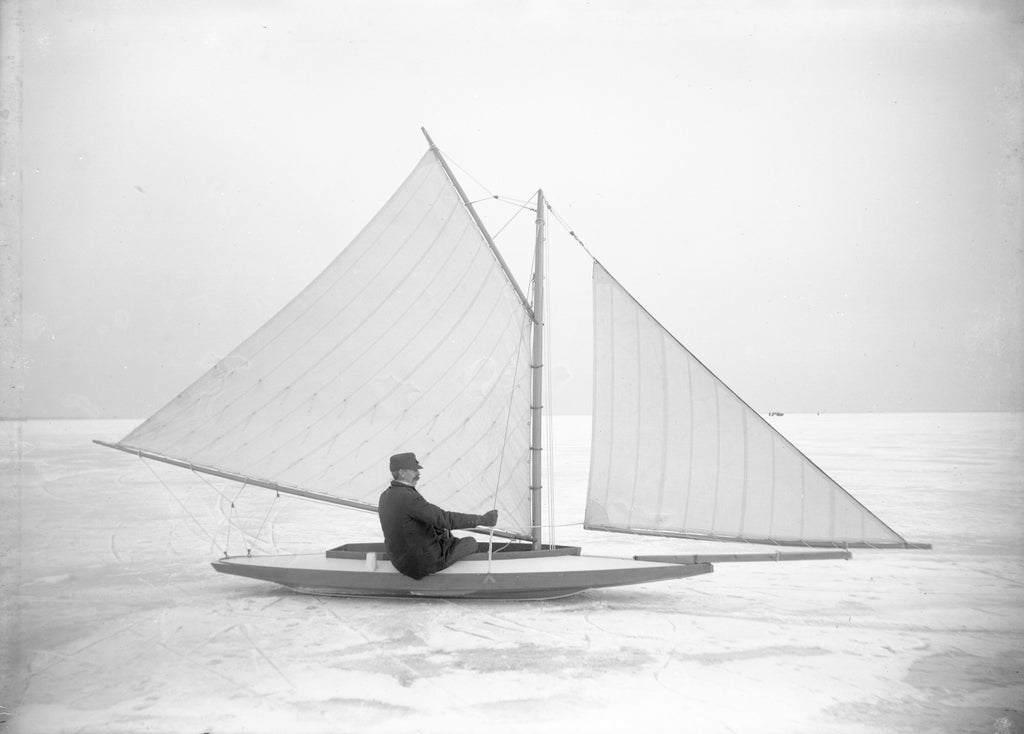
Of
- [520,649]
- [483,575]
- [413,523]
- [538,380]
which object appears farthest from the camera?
[538,380]

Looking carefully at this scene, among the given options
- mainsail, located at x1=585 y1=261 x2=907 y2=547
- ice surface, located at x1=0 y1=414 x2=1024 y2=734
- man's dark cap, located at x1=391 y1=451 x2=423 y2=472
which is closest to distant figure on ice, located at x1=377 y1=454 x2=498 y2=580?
man's dark cap, located at x1=391 y1=451 x2=423 y2=472

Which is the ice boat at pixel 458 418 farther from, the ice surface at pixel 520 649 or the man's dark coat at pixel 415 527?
the ice surface at pixel 520 649

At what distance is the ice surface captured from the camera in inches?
194

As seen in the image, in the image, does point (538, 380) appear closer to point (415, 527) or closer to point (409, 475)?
point (409, 475)

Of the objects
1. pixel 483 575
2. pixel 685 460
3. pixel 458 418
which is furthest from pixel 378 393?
pixel 685 460

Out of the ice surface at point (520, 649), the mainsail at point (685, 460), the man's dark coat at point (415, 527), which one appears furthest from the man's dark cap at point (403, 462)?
the mainsail at point (685, 460)

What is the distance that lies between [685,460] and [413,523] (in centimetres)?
253

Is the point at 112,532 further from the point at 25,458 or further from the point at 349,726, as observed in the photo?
the point at 25,458

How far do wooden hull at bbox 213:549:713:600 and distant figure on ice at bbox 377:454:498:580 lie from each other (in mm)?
213

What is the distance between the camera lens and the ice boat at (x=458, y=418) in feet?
24.4

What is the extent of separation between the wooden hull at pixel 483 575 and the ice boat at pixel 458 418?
19 mm

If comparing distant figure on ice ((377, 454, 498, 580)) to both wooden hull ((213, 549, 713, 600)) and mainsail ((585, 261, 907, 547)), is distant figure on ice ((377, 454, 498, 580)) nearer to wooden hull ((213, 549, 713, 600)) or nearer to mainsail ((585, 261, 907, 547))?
wooden hull ((213, 549, 713, 600))

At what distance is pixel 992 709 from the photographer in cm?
506

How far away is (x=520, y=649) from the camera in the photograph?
621cm
